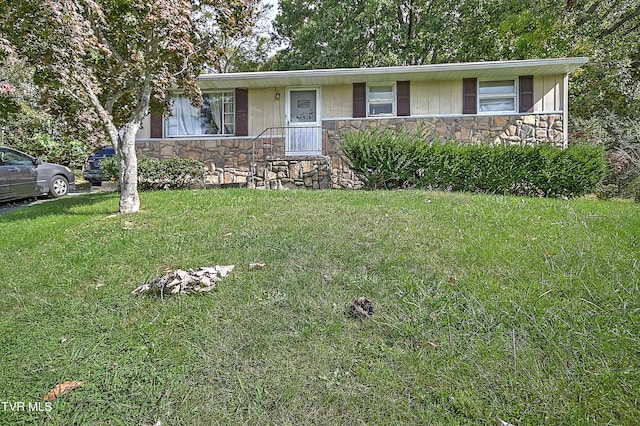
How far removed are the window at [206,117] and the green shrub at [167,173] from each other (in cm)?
193

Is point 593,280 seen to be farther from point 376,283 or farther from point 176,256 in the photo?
point 176,256

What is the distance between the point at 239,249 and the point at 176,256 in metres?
0.61

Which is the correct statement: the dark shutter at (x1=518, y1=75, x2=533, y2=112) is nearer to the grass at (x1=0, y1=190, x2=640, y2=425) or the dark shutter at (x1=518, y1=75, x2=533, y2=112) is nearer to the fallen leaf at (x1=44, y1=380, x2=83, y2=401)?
the grass at (x1=0, y1=190, x2=640, y2=425)

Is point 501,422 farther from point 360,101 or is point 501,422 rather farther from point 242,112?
point 242,112

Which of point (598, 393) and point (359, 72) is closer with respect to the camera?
point (598, 393)

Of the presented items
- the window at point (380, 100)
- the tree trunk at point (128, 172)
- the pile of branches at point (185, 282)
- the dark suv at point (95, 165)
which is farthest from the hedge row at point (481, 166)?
the dark suv at point (95, 165)

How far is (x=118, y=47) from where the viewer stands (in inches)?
258

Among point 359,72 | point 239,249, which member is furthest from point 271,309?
point 359,72

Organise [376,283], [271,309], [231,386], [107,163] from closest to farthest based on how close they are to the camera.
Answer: [231,386], [271,309], [376,283], [107,163]

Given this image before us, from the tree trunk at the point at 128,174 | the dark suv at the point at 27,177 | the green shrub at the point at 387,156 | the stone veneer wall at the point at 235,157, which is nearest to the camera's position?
the tree trunk at the point at 128,174

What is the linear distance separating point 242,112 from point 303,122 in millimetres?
1761

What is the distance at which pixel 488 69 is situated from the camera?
9719mm

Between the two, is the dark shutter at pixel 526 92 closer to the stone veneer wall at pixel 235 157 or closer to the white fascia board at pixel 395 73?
the white fascia board at pixel 395 73

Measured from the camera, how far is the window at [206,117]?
11.2 metres
